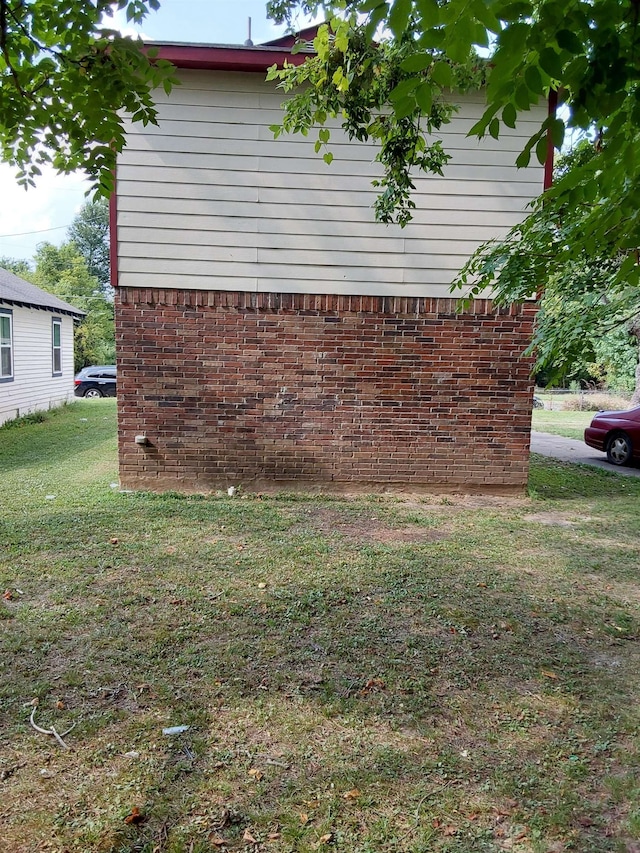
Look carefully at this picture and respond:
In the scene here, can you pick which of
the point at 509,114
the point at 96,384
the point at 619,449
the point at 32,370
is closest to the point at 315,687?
the point at 509,114

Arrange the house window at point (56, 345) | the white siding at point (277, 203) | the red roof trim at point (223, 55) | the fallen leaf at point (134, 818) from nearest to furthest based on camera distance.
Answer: the fallen leaf at point (134, 818)
the red roof trim at point (223, 55)
the white siding at point (277, 203)
the house window at point (56, 345)

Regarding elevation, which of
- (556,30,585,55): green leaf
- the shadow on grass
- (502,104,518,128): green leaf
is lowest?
the shadow on grass

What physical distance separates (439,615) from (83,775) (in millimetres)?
2282

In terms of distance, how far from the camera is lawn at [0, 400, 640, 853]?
2.02m

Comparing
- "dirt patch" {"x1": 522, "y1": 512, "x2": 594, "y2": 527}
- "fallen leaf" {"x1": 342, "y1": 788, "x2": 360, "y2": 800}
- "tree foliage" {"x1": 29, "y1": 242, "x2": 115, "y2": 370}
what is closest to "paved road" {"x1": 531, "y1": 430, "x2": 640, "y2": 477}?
"dirt patch" {"x1": 522, "y1": 512, "x2": 594, "y2": 527}

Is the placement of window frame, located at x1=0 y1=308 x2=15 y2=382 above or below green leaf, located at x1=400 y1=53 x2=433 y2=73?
below

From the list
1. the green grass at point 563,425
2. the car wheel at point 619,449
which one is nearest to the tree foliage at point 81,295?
the green grass at point 563,425

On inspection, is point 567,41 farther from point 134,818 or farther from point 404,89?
point 134,818

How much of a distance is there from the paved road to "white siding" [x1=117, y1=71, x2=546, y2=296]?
207 inches

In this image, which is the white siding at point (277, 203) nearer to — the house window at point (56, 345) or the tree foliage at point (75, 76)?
the tree foliage at point (75, 76)

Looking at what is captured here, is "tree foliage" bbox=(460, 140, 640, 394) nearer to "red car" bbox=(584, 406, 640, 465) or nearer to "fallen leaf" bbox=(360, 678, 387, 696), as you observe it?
"fallen leaf" bbox=(360, 678, 387, 696)

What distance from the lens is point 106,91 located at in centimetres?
270

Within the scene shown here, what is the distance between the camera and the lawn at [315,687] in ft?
6.62

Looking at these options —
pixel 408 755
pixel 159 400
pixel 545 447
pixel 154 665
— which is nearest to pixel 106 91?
pixel 154 665
